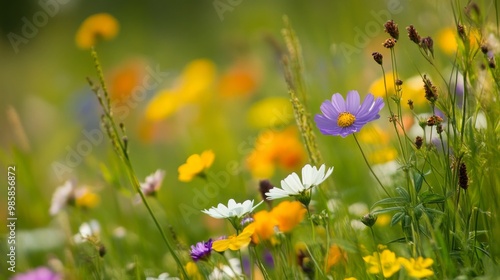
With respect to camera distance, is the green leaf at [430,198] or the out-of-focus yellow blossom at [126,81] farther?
the out-of-focus yellow blossom at [126,81]

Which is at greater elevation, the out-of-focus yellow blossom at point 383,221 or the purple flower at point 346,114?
the purple flower at point 346,114

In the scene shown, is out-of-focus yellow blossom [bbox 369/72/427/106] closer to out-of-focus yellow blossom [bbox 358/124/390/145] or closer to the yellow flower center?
out-of-focus yellow blossom [bbox 358/124/390/145]

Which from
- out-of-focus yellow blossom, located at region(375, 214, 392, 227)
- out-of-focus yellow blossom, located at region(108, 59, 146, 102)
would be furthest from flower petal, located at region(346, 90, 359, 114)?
out-of-focus yellow blossom, located at region(108, 59, 146, 102)

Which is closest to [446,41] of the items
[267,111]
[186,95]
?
[267,111]

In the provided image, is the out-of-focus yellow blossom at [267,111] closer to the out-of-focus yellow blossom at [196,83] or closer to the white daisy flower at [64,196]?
the out-of-focus yellow blossom at [196,83]

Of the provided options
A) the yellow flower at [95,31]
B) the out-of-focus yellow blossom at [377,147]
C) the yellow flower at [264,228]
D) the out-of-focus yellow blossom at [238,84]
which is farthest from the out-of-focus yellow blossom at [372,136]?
the out-of-focus yellow blossom at [238,84]

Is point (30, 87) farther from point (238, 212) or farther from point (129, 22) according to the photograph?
point (238, 212)

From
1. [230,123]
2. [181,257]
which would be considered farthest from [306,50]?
[181,257]
